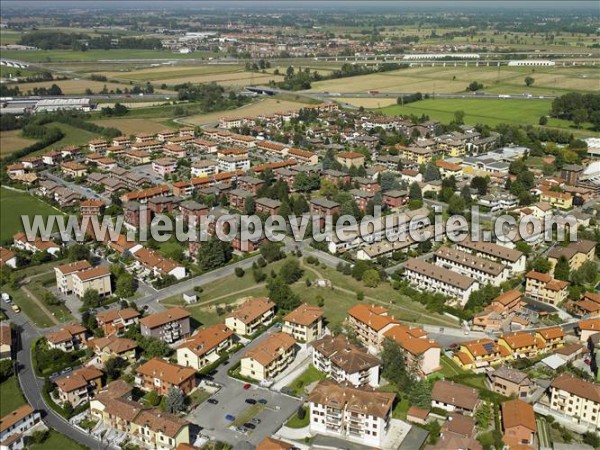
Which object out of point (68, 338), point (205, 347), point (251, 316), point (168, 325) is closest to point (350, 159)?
point (251, 316)

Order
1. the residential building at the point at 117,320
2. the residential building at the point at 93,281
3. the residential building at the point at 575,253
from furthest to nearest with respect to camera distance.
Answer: the residential building at the point at 575,253 < the residential building at the point at 93,281 < the residential building at the point at 117,320

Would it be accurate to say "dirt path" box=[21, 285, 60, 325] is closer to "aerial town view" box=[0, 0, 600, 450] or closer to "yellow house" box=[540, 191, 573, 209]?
"aerial town view" box=[0, 0, 600, 450]

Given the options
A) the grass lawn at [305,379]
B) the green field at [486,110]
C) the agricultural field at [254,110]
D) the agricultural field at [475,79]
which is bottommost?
the grass lawn at [305,379]

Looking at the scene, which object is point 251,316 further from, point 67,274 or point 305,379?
point 67,274

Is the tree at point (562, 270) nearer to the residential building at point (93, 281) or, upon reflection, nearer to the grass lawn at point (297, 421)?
the grass lawn at point (297, 421)

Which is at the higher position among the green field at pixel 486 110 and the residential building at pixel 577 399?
the green field at pixel 486 110

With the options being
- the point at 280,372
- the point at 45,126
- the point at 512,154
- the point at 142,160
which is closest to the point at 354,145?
the point at 512,154

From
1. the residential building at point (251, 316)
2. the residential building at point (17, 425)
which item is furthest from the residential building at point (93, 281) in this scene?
the residential building at point (17, 425)

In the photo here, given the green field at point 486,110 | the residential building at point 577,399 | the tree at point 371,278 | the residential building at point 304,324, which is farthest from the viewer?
the green field at point 486,110

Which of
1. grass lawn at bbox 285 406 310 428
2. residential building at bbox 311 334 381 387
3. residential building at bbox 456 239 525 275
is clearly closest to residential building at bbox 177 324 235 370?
residential building at bbox 311 334 381 387
